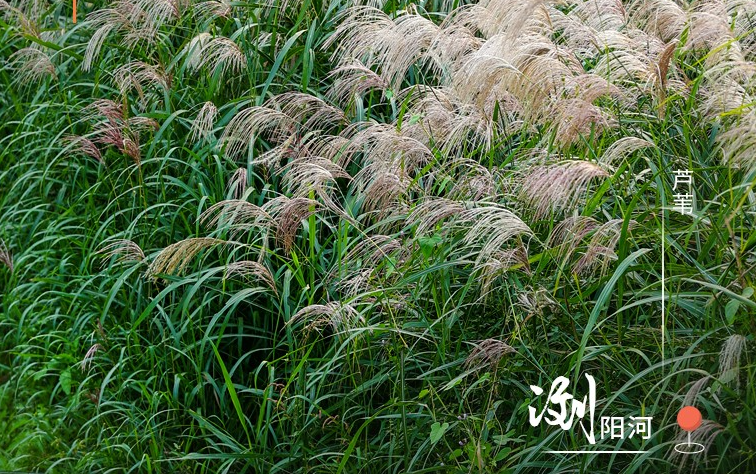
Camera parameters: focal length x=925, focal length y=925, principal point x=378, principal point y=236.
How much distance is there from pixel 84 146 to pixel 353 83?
4.91 ft

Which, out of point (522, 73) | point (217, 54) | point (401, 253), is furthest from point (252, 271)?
point (217, 54)

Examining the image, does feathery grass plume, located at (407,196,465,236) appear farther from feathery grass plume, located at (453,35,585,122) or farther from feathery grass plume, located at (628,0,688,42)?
feathery grass plume, located at (628,0,688,42)

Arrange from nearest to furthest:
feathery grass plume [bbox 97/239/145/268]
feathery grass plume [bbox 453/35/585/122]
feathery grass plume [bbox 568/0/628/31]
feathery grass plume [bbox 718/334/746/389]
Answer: feathery grass plume [bbox 718/334/746/389]
feathery grass plume [bbox 453/35/585/122]
feathery grass plume [bbox 568/0/628/31]
feathery grass plume [bbox 97/239/145/268]

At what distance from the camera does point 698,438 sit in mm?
2900

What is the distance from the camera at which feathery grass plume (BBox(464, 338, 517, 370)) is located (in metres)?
3.32

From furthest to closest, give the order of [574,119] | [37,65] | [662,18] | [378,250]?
[37,65] → [662,18] → [378,250] → [574,119]

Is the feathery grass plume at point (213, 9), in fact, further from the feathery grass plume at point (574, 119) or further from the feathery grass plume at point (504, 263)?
the feathery grass plume at point (504, 263)

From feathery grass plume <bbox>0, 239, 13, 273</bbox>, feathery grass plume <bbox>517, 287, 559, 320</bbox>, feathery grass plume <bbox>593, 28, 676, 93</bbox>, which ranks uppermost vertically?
feathery grass plume <bbox>593, 28, 676, 93</bbox>

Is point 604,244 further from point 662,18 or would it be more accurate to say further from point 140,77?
point 140,77

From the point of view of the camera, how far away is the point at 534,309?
338 centimetres

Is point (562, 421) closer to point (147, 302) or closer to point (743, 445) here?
point (743, 445)

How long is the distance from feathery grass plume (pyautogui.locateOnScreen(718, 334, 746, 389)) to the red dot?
0.44ft

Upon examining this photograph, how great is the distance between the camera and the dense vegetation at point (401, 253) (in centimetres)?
322

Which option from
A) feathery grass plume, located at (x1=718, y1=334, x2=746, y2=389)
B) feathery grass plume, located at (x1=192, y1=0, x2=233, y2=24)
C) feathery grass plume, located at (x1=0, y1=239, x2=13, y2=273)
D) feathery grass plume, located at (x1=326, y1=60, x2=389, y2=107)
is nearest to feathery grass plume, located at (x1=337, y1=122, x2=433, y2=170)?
feathery grass plume, located at (x1=326, y1=60, x2=389, y2=107)
